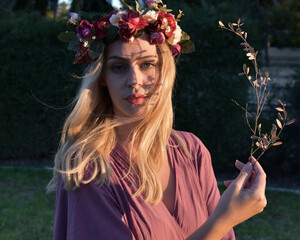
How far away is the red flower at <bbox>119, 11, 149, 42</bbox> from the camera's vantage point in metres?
1.89

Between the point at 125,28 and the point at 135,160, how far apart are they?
653 millimetres

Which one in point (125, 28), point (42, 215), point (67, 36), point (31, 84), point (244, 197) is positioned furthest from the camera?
point (31, 84)

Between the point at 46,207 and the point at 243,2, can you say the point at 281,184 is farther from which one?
the point at 243,2

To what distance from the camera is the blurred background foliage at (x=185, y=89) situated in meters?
6.56

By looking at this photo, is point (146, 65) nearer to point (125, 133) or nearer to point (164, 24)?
point (164, 24)

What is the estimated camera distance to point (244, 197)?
156 cm

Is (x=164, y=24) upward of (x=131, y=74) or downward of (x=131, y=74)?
upward

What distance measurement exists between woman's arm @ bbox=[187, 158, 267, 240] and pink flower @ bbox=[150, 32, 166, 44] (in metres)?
0.77

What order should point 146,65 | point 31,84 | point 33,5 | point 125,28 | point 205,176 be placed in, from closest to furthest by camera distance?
point 125,28 → point 146,65 → point 205,176 → point 31,84 → point 33,5

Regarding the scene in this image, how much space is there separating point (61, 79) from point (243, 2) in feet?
69.6

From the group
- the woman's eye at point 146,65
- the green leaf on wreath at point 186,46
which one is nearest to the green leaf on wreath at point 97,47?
the woman's eye at point 146,65

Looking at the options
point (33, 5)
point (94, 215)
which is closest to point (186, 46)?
point (94, 215)

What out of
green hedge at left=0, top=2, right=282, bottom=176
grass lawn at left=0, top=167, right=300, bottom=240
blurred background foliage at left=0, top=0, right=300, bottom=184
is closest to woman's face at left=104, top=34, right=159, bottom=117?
grass lawn at left=0, top=167, right=300, bottom=240

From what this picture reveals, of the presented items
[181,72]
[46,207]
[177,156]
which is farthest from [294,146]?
[177,156]
